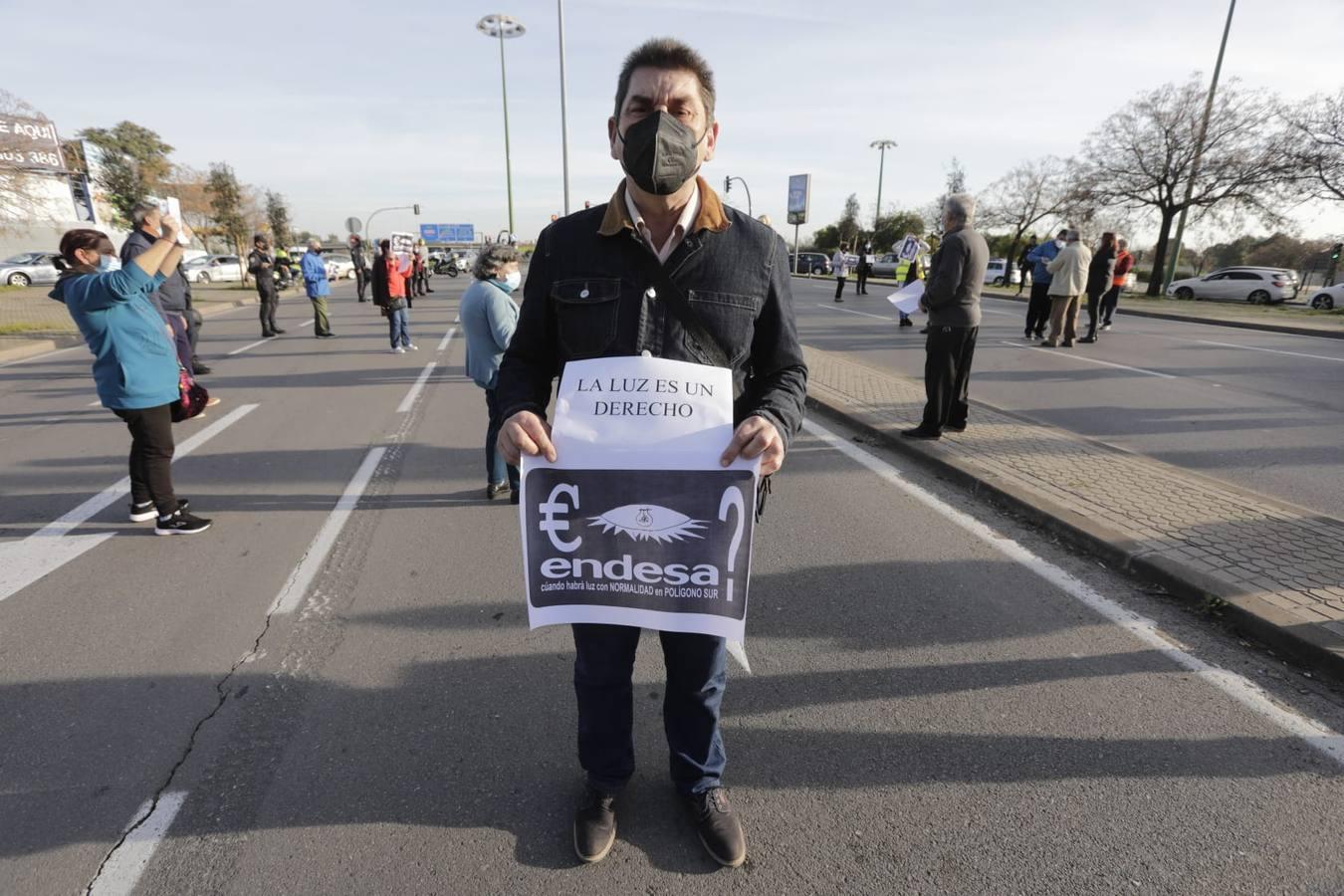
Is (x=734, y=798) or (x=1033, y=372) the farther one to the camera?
(x=1033, y=372)

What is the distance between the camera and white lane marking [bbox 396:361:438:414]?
8.17 m

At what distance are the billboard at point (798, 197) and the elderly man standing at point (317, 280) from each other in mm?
27615

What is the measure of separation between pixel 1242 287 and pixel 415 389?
32793 mm

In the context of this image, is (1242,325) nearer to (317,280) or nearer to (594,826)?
(594,826)

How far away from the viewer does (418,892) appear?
198cm

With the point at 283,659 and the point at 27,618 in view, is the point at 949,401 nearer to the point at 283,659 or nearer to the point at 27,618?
the point at 283,659

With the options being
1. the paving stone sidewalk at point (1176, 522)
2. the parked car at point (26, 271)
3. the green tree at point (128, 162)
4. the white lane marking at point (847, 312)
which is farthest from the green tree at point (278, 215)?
the paving stone sidewalk at point (1176, 522)

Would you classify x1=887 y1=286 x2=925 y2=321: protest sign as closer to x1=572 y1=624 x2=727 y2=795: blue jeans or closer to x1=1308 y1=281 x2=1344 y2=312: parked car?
x1=572 y1=624 x2=727 y2=795: blue jeans

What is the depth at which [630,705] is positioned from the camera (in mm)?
2119

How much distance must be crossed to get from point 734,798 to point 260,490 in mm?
4629

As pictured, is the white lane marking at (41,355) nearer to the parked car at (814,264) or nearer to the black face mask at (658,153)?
the black face mask at (658,153)

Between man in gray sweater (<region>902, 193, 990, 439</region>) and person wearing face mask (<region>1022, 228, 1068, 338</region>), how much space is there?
7.58 m

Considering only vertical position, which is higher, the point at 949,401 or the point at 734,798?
the point at 949,401

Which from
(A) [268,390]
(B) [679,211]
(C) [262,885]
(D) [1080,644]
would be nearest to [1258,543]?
(D) [1080,644]
